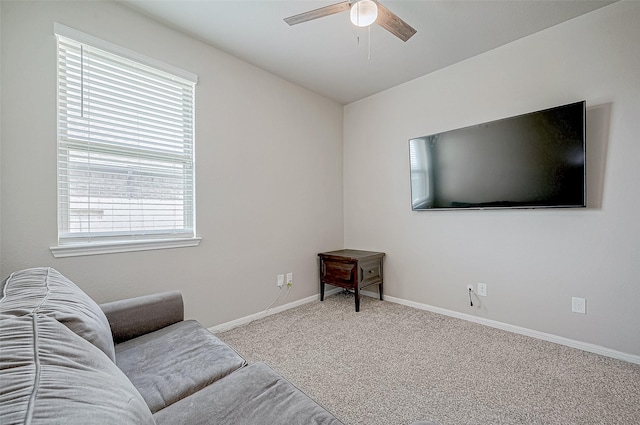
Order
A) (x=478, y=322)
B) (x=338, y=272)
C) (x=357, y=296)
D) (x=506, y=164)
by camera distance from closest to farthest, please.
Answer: (x=506, y=164) < (x=478, y=322) < (x=357, y=296) < (x=338, y=272)

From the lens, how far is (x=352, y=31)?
2.35 meters

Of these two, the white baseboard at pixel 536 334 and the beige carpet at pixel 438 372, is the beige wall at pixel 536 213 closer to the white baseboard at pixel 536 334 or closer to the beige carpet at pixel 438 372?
the white baseboard at pixel 536 334

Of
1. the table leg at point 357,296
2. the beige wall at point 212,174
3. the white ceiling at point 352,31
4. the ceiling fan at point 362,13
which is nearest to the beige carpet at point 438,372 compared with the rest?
the table leg at point 357,296

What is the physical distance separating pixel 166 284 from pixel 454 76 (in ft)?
11.0

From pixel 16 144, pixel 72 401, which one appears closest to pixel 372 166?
pixel 16 144

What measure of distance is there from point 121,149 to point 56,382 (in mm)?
1995

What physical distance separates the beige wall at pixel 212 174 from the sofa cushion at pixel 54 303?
0.66m

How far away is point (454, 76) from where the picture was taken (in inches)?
114

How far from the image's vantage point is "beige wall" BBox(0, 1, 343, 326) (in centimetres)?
171

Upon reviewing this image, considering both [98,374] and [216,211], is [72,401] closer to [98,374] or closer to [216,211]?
[98,374]

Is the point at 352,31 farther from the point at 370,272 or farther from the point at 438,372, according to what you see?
the point at 438,372

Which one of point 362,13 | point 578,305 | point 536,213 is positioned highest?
point 362,13

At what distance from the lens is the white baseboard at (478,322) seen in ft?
6.90

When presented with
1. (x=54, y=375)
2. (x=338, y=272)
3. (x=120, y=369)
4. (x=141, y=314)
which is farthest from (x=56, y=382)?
(x=338, y=272)
